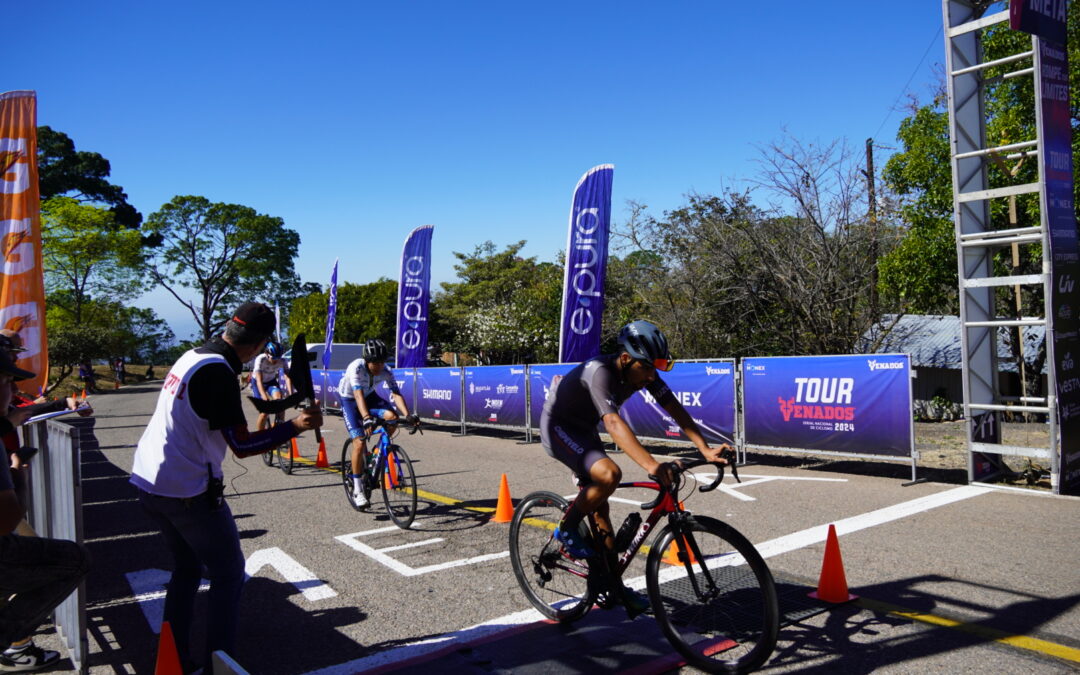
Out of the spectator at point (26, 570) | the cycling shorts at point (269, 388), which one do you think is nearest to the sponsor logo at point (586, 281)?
the cycling shorts at point (269, 388)

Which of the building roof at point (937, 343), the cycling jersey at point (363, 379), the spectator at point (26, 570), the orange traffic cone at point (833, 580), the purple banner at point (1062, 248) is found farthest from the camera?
the building roof at point (937, 343)

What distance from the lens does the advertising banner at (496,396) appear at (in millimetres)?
16078

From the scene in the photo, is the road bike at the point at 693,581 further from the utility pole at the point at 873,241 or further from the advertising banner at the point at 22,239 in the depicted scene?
the utility pole at the point at 873,241

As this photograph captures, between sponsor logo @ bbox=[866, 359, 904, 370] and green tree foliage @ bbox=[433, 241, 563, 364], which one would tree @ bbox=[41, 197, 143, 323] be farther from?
sponsor logo @ bbox=[866, 359, 904, 370]

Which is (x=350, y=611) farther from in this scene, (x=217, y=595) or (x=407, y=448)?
(x=407, y=448)

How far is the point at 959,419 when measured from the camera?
24469 millimetres

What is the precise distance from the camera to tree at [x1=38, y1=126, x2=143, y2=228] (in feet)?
172

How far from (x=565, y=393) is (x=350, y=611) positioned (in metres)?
2.31

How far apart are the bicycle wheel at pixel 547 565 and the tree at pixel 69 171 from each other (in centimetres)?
5611

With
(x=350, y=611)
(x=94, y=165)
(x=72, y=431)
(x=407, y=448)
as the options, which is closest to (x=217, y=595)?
(x=72, y=431)

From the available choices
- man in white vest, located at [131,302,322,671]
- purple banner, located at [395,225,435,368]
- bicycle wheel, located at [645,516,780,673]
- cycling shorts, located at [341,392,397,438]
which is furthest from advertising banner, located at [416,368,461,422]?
man in white vest, located at [131,302,322,671]

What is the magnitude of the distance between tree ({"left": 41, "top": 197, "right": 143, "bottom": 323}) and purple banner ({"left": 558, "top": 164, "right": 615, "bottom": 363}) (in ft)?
132

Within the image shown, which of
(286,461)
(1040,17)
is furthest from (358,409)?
(1040,17)

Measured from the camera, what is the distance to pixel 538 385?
50.3ft
